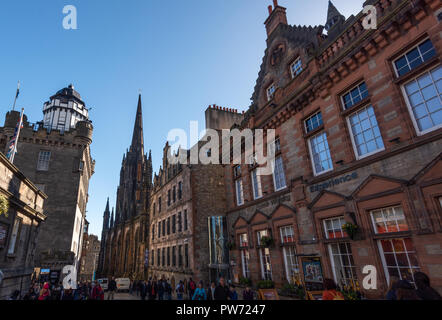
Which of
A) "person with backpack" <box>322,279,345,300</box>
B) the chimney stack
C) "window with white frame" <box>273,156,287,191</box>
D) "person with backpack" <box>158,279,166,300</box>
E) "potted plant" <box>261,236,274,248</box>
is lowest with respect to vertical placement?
"person with backpack" <box>158,279,166,300</box>

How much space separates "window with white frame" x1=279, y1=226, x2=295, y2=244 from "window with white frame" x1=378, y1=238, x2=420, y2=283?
4468mm

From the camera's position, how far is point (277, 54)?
628 inches

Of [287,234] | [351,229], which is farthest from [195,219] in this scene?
[351,229]

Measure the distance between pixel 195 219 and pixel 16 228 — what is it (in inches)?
516

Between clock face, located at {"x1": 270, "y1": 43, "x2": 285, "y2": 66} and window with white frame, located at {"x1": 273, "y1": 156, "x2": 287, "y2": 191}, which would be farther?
clock face, located at {"x1": 270, "y1": 43, "x2": 285, "y2": 66}

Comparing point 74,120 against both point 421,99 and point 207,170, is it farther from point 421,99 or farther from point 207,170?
point 421,99

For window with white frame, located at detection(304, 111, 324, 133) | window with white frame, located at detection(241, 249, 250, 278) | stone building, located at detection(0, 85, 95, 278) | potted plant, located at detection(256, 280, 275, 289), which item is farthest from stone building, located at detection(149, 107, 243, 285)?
window with white frame, located at detection(304, 111, 324, 133)

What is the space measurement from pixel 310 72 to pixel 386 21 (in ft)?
12.4

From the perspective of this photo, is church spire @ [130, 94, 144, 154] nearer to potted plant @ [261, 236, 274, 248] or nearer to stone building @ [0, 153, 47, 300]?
stone building @ [0, 153, 47, 300]

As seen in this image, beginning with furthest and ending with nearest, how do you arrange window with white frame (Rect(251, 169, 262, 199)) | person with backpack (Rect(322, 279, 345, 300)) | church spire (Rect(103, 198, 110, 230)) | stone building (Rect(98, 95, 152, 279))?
church spire (Rect(103, 198, 110, 230)) → stone building (Rect(98, 95, 152, 279)) → window with white frame (Rect(251, 169, 262, 199)) → person with backpack (Rect(322, 279, 345, 300))

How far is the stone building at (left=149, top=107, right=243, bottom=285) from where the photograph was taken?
20.3m

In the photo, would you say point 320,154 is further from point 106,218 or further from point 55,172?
point 106,218

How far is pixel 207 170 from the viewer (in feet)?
78.1

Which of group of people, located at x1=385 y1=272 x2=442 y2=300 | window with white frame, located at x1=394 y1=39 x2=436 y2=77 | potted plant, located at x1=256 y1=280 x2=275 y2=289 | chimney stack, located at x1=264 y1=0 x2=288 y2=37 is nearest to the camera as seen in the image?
group of people, located at x1=385 y1=272 x2=442 y2=300
